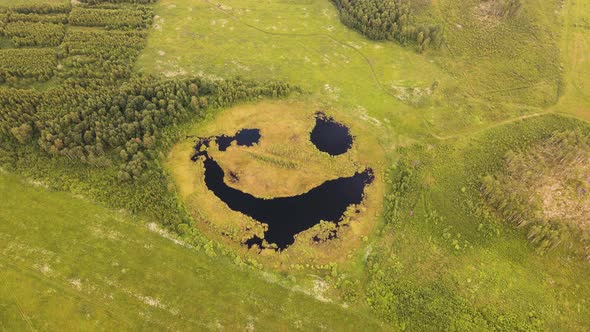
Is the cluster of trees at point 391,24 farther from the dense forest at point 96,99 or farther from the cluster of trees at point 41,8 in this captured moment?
the cluster of trees at point 41,8

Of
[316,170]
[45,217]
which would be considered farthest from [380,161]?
[45,217]

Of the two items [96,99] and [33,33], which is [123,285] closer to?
[96,99]

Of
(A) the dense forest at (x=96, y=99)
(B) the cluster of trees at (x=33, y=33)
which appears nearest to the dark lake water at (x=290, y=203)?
(A) the dense forest at (x=96, y=99)

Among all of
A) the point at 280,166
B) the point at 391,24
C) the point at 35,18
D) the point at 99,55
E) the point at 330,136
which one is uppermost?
the point at 391,24

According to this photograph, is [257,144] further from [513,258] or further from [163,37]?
[513,258]

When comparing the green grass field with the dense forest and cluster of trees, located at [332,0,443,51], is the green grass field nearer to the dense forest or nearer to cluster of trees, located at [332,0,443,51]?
the dense forest

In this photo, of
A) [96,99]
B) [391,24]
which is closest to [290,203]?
[96,99]
